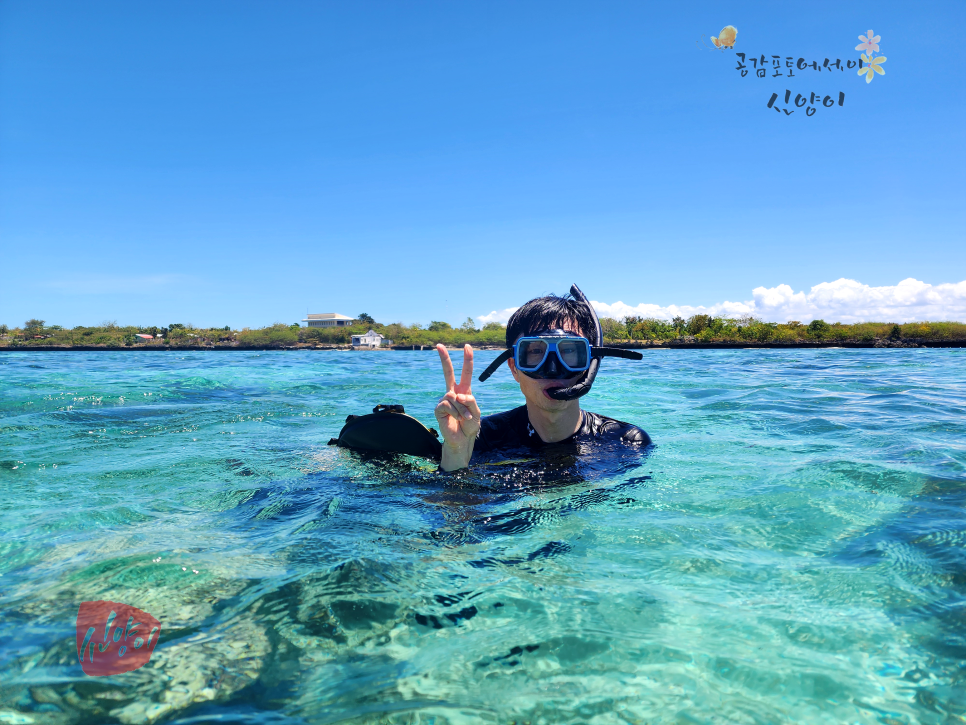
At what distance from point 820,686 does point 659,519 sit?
1092mm

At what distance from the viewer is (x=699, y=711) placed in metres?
1.11

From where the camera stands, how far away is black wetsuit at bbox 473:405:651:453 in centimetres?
307

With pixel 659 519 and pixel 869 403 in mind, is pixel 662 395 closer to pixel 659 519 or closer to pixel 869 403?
pixel 869 403

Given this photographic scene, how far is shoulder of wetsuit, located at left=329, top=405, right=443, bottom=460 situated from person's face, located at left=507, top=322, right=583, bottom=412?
60 cm

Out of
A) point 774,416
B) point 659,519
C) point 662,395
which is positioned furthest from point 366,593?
point 662,395

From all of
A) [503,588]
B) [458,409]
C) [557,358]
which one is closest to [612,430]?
[557,358]

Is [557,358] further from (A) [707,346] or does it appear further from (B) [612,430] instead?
(A) [707,346]

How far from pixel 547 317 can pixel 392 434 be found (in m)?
1.16

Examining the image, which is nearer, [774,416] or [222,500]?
[222,500]

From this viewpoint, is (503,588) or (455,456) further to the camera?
(455,456)

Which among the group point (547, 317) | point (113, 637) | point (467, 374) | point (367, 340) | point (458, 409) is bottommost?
point (113, 637)

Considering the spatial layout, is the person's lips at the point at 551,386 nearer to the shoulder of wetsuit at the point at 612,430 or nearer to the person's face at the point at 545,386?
the person's face at the point at 545,386

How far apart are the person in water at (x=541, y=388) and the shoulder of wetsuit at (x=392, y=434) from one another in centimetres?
30

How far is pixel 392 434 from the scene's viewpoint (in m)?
3.13
